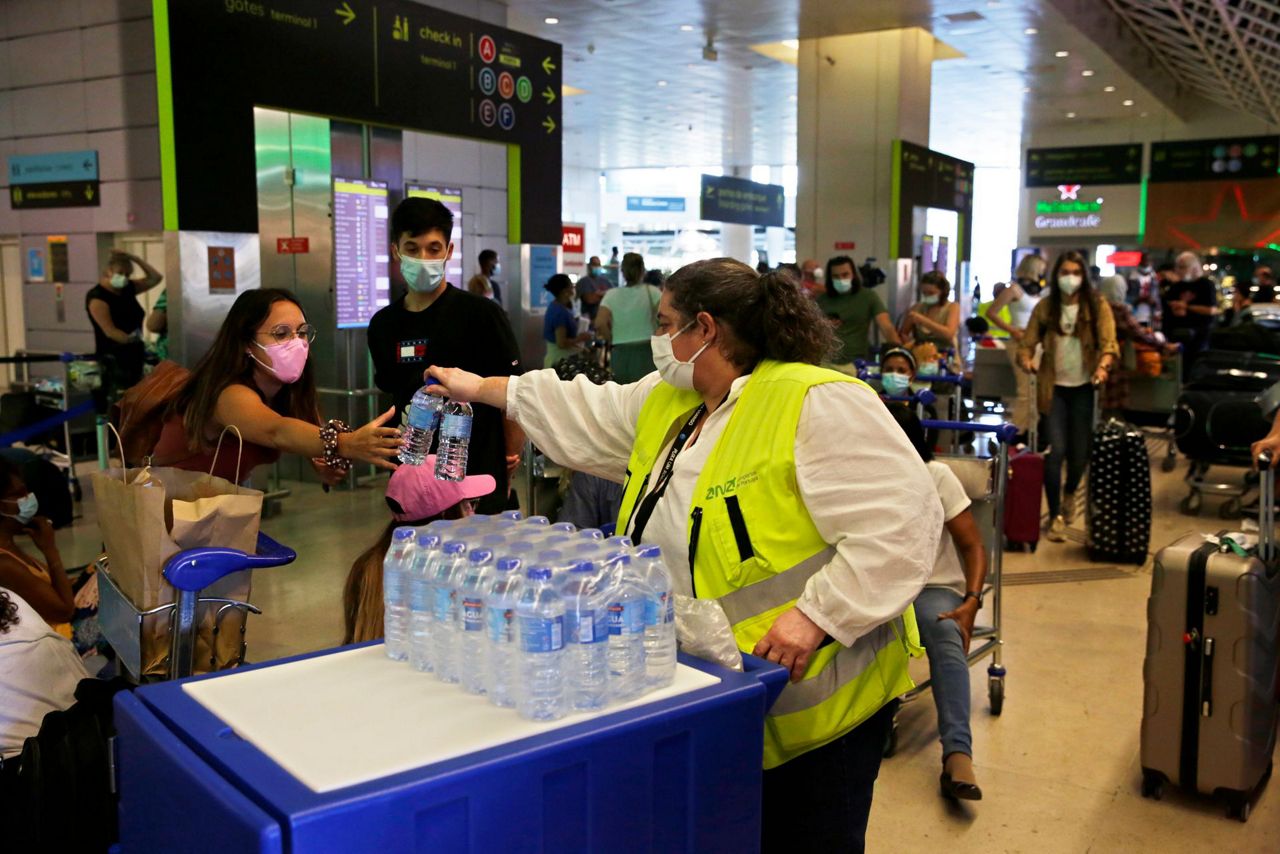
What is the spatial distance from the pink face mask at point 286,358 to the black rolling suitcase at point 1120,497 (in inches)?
195

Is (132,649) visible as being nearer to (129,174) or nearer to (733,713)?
(733,713)

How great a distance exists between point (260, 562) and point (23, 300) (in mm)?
8841

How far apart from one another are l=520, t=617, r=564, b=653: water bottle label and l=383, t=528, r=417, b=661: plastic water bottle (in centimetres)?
33

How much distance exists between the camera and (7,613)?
8.20 ft

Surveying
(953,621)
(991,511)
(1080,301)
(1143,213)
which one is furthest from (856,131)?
(953,621)

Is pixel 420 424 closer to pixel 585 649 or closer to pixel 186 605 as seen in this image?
pixel 186 605

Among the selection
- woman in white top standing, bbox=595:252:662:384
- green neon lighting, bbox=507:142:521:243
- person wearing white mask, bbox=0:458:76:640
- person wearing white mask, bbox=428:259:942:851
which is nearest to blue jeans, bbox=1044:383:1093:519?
woman in white top standing, bbox=595:252:662:384

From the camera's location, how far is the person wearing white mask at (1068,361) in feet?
22.3

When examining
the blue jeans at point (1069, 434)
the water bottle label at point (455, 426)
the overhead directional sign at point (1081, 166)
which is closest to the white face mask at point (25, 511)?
the water bottle label at point (455, 426)

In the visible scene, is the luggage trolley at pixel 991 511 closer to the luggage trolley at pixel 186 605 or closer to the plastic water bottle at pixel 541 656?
the luggage trolley at pixel 186 605

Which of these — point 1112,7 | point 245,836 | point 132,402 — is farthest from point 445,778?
point 1112,7

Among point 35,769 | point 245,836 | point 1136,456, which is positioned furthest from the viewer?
point 1136,456

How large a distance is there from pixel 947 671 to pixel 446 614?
2.30 m

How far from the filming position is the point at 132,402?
120 inches
